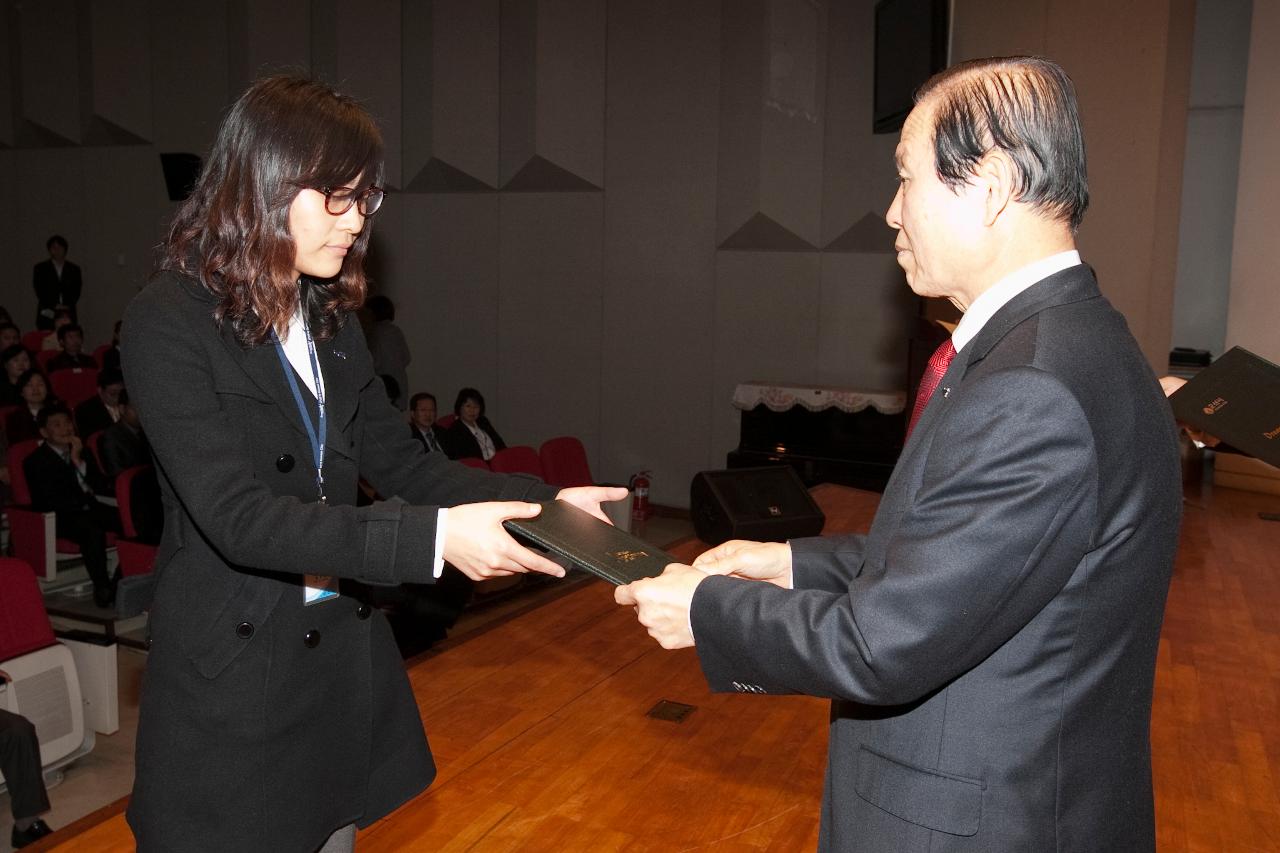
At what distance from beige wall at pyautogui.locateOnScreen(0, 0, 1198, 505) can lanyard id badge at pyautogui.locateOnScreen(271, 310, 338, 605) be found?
647 centimetres

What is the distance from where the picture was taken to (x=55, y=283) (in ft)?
37.8

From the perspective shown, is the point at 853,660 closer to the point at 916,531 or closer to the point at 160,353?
the point at 916,531

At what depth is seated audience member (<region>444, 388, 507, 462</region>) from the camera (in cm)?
719

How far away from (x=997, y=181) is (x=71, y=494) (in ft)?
20.3

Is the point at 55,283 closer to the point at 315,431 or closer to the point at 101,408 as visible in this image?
the point at 101,408

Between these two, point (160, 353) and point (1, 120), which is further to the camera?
point (1, 120)

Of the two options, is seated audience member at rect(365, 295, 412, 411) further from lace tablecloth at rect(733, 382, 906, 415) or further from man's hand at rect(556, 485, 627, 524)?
man's hand at rect(556, 485, 627, 524)

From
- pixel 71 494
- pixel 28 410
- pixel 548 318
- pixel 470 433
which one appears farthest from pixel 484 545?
pixel 548 318

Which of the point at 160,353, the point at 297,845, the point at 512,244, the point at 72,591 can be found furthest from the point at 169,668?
the point at 512,244

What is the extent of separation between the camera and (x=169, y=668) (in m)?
1.58

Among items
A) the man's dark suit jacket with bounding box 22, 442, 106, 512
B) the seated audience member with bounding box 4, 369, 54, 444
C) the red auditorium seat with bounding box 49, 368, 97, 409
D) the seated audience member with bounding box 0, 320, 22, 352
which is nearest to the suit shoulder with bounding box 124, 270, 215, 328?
the man's dark suit jacket with bounding box 22, 442, 106, 512

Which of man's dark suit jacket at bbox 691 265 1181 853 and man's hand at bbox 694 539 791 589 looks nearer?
man's dark suit jacket at bbox 691 265 1181 853

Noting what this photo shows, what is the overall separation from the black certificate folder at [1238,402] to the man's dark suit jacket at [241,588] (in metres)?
3.01

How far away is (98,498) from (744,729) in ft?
15.2
